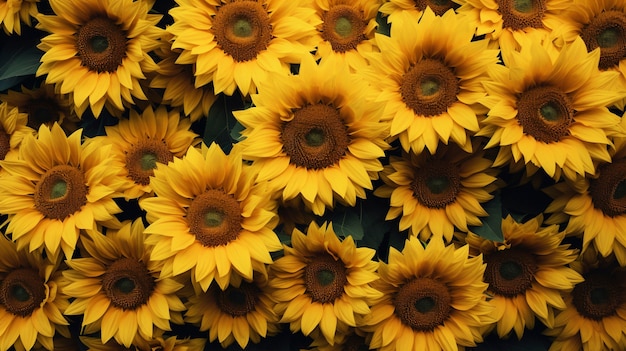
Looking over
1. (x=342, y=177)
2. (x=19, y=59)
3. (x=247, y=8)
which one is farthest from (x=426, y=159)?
(x=19, y=59)

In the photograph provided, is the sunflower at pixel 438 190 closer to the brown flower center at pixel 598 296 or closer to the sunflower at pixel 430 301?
the sunflower at pixel 430 301

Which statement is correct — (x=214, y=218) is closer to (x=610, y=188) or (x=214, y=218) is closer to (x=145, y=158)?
(x=145, y=158)

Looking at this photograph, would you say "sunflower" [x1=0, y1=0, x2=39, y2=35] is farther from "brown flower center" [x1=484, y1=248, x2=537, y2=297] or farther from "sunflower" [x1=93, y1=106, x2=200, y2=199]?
"brown flower center" [x1=484, y1=248, x2=537, y2=297]

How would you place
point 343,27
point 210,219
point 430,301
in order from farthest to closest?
point 343,27 → point 430,301 → point 210,219

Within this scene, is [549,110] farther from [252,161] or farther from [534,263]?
[252,161]

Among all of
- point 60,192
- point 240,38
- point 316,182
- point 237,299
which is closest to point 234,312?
point 237,299

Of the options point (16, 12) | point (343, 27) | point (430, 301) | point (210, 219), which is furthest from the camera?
point (343, 27)

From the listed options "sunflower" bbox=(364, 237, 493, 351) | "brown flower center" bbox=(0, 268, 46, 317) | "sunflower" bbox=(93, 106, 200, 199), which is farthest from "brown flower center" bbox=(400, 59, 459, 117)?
"brown flower center" bbox=(0, 268, 46, 317)
